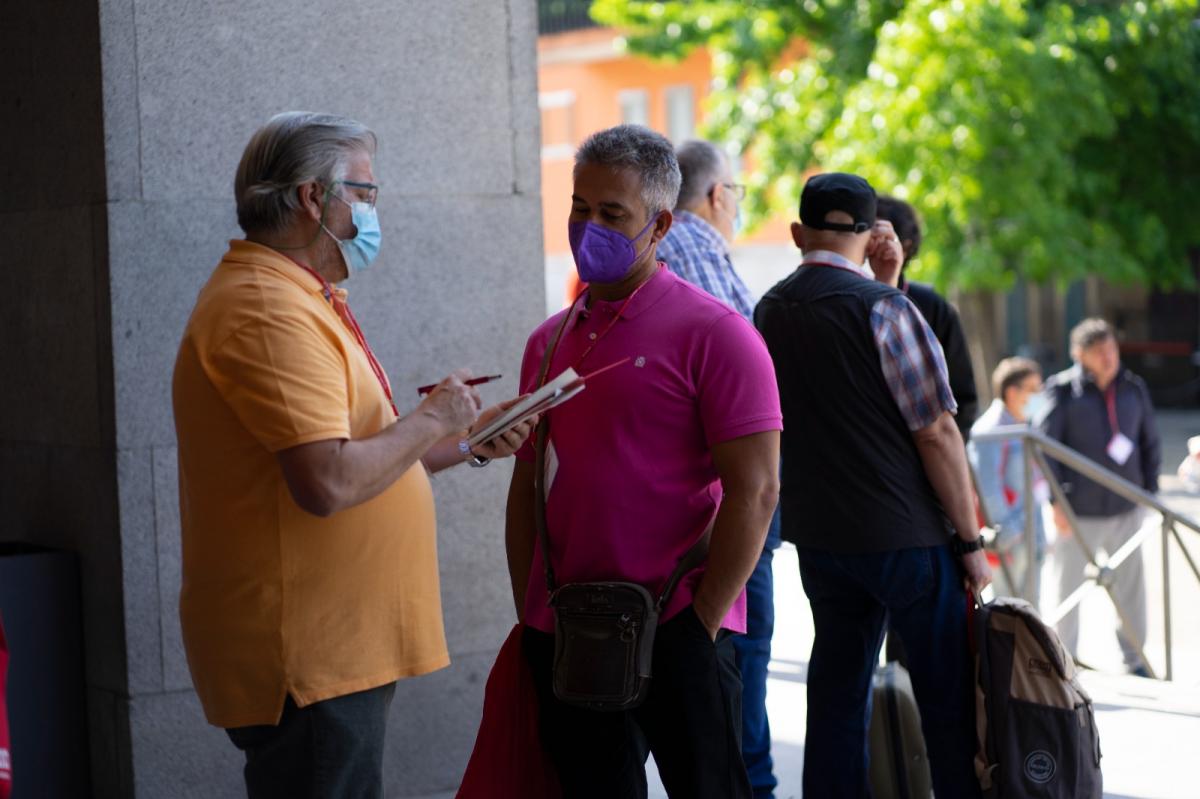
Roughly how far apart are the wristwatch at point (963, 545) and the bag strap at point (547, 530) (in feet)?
3.91

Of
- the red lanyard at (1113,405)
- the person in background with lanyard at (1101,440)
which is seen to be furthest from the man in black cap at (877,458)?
the red lanyard at (1113,405)

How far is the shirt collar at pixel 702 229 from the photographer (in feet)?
15.6

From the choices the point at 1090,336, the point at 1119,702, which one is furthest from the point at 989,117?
the point at 1119,702

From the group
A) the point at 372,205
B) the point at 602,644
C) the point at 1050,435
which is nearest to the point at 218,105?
the point at 372,205

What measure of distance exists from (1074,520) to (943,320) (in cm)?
318

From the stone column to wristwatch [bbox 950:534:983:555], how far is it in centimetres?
147

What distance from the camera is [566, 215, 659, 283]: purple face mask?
3029 mm

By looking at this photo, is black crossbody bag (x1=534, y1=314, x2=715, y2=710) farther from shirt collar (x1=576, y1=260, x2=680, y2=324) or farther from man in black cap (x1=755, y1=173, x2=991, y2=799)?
man in black cap (x1=755, y1=173, x2=991, y2=799)

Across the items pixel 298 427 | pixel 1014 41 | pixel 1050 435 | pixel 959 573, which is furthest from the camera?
pixel 1014 41

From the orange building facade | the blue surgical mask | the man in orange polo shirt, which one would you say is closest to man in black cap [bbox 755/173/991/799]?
the man in orange polo shirt

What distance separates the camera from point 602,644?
2957 millimetres

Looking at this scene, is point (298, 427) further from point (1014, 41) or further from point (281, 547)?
point (1014, 41)

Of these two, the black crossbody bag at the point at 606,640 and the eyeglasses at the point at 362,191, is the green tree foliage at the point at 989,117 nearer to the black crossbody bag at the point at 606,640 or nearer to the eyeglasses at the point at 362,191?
the eyeglasses at the point at 362,191

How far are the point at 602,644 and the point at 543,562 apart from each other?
0.81 feet
